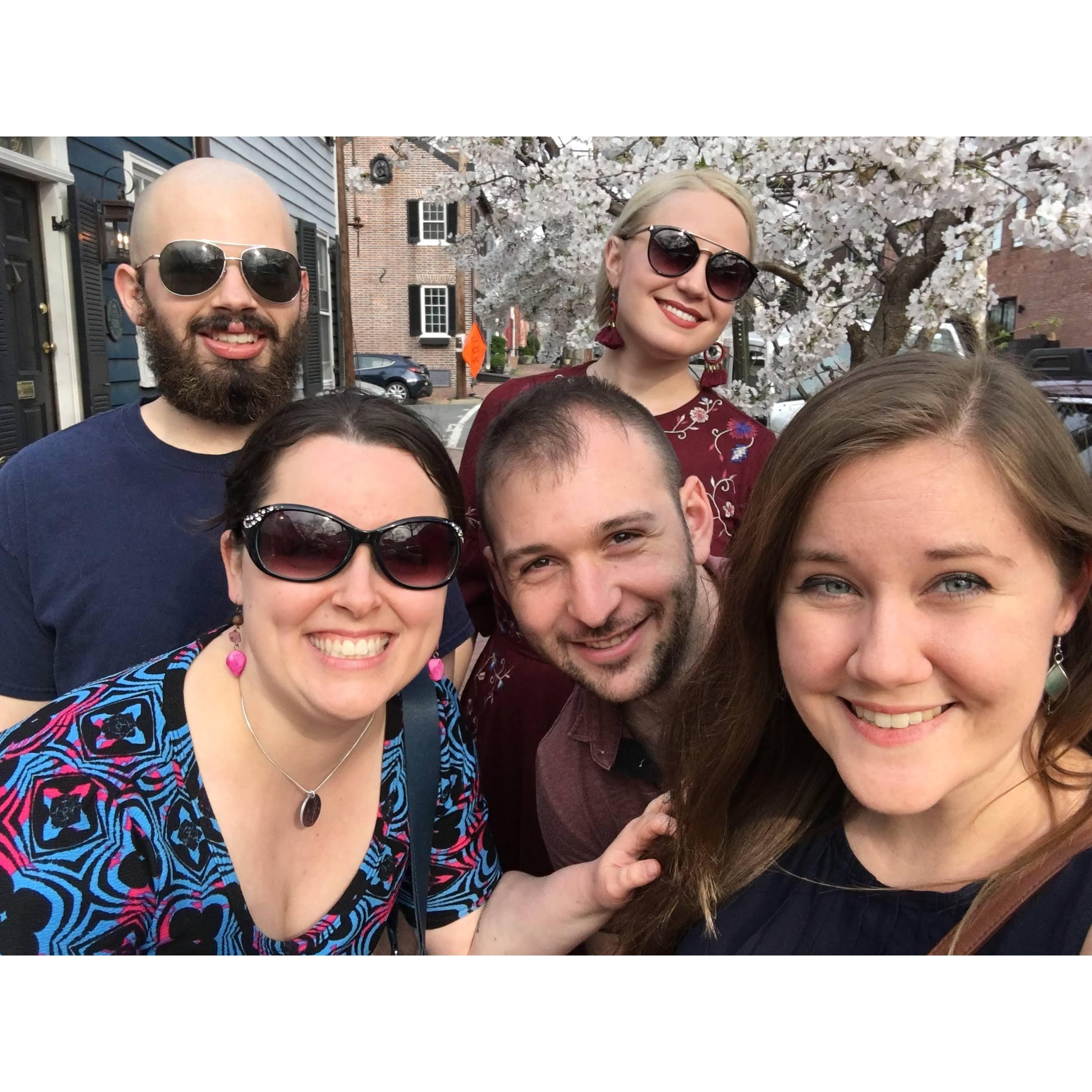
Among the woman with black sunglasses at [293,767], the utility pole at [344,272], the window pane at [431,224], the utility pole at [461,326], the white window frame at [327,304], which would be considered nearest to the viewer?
the woman with black sunglasses at [293,767]

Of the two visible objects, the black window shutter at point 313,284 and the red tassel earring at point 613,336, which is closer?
the red tassel earring at point 613,336

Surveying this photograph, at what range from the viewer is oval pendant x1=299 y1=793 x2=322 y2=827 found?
1.74 metres

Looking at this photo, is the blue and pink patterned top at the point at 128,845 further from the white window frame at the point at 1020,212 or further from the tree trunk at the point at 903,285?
the white window frame at the point at 1020,212

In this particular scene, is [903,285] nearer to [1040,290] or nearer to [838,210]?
[838,210]

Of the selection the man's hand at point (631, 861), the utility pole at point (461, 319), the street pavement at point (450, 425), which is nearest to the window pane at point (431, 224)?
the utility pole at point (461, 319)

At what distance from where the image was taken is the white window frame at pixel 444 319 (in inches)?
1117

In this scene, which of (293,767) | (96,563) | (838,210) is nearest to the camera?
(293,767)

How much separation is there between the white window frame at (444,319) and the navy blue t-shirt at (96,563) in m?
26.8

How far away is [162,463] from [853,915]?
189cm

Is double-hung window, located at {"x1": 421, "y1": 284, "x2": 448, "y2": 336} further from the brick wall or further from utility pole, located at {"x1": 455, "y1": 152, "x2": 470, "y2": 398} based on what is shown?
utility pole, located at {"x1": 455, "y1": 152, "x2": 470, "y2": 398}

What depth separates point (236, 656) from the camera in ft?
5.58

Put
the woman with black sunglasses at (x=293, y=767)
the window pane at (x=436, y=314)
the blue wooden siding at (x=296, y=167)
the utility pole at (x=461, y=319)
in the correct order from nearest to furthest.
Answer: the woman with black sunglasses at (x=293, y=767)
the utility pole at (x=461, y=319)
the blue wooden siding at (x=296, y=167)
the window pane at (x=436, y=314)

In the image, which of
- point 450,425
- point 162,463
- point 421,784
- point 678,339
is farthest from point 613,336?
point 421,784

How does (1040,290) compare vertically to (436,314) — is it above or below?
below
